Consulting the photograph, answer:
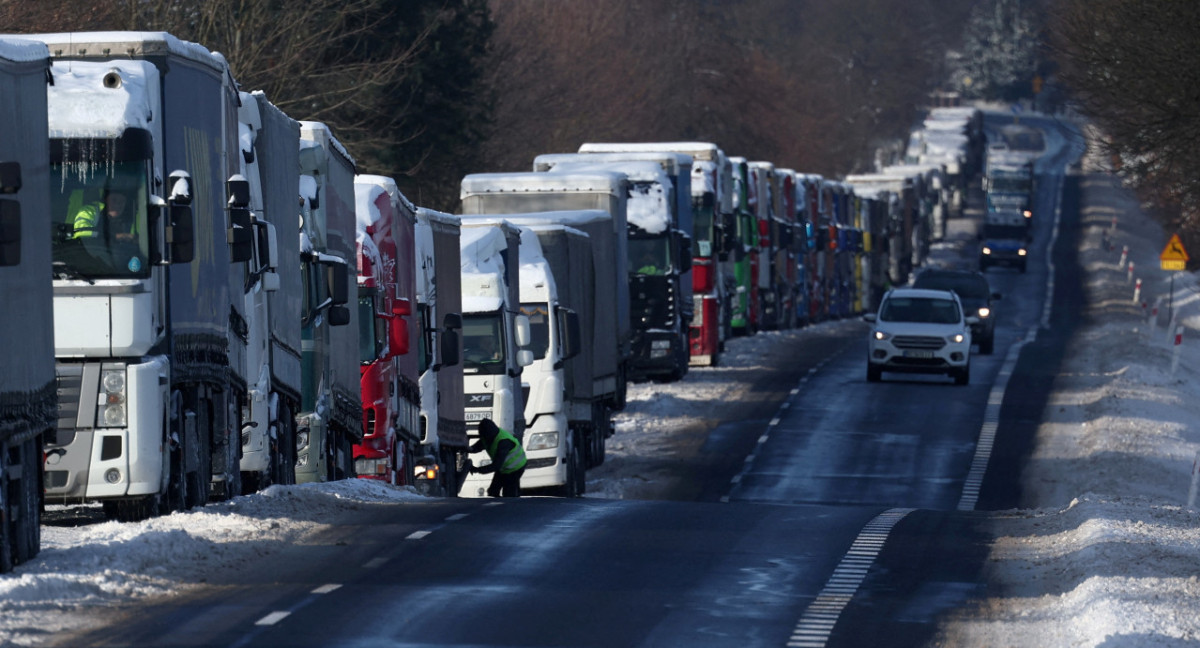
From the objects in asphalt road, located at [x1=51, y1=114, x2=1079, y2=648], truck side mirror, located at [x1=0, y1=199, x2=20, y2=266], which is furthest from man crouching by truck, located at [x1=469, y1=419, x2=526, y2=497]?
truck side mirror, located at [x1=0, y1=199, x2=20, y2=266]

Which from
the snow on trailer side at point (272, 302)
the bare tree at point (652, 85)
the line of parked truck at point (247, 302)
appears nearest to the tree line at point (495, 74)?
the bare tree at point (652, 85)

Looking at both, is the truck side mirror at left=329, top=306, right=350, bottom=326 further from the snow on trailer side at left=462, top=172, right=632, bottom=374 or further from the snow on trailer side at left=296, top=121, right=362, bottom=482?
the snow on trailer side at left=462, top=172, right=632, bottom=374

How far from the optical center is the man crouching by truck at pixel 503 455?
2038 cm

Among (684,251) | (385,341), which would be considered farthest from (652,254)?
(385,341)

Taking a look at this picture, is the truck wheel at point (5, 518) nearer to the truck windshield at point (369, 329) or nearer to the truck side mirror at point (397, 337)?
the truck windshield at point (369, 329)

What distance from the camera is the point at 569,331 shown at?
76.6 feet

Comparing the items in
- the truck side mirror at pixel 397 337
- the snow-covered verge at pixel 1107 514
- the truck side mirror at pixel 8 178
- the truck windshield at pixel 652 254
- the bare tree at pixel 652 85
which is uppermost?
the bare tree at pixel 652 85

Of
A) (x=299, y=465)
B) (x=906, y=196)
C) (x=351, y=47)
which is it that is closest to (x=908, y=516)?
(x=299, y=465)

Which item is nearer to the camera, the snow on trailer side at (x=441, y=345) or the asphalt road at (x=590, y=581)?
the asphalt road at (x=590, y=581)

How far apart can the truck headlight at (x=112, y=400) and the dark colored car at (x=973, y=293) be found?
34359 millimetres

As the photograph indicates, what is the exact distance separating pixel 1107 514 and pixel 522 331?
7189mm

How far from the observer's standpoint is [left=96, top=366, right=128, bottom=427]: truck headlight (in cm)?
1305

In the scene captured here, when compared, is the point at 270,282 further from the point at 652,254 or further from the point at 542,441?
the point at 652,254

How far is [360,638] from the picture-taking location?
10.0m
